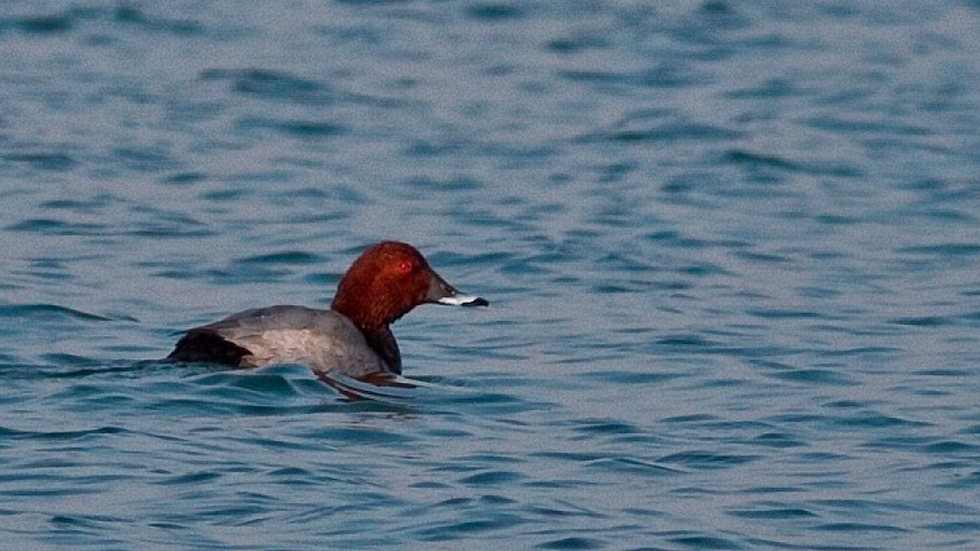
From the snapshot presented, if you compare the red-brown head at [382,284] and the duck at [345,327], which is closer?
the duck at [345,327]

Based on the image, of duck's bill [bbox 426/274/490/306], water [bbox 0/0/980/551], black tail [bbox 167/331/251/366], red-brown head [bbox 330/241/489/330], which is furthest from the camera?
duck's bill [bbox 426/274/490/306]

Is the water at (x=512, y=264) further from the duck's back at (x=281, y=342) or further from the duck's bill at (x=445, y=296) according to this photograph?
the duck's bill at (x=445, y=296)

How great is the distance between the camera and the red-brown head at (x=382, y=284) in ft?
37.3

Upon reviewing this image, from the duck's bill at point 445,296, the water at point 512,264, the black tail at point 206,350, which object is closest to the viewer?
the water at point 512,264

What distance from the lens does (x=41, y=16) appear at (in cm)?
2189

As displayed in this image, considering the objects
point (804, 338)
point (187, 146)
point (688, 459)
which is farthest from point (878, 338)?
point (187, 146)

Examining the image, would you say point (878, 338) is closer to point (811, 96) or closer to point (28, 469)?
point (28, 469)

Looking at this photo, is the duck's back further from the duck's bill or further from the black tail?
the duck's bill

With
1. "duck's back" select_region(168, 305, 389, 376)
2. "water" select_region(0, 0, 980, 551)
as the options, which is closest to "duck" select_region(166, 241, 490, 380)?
"duck's back" select_region(168, 305, 389, 376)

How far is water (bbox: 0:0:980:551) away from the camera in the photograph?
27.9 ft

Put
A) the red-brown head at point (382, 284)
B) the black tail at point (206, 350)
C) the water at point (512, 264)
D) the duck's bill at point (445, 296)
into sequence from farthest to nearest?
the duck's bill at point (445, 296), the red-brown head at point (382, 284), the black tail at point (206, 350), the water at point (512, 264)

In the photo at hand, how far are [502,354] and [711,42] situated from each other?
37.5 feet

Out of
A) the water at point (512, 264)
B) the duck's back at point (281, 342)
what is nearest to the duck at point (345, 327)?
the duck's back at point (281, 342)

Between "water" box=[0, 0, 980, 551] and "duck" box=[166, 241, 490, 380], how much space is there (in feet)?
0.57
